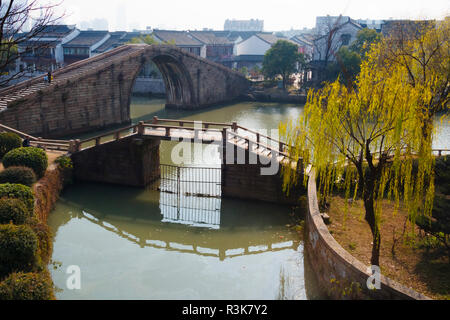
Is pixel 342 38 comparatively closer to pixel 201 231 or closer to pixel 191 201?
pixel 191 201

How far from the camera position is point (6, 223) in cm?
1084

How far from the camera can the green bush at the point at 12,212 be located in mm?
10977

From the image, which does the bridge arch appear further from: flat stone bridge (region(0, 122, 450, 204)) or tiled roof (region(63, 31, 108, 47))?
flat stone bridge (region(0, 122, 450, 204))

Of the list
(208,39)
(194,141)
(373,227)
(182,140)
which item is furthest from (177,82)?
(373,227)

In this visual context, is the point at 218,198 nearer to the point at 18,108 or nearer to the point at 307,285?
the point at 307,285

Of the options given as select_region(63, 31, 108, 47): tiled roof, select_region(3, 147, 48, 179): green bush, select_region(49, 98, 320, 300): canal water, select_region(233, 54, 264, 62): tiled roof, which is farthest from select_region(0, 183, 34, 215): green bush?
select_region(233, 54, 264, 62): tiled roof

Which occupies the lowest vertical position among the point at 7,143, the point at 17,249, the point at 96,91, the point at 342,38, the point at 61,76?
the point at 17,249

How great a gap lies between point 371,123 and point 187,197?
10.3m

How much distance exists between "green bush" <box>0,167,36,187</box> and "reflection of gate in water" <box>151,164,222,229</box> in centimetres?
552

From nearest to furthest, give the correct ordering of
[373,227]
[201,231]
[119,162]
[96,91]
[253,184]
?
[373,227] < [201,231] < [253,184] < [119,162] < [96,91]

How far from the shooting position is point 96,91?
1164 inches

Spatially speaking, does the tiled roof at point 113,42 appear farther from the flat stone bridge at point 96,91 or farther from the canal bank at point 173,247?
the canal bank at point 173,247

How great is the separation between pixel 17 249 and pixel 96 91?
21.7 m
